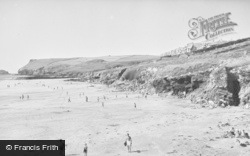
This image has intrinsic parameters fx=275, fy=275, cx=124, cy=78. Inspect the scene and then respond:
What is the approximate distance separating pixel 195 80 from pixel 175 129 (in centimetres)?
2866

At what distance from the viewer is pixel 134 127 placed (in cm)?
3553

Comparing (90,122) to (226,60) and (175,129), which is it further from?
(226,60)

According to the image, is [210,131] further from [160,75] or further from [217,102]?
[160,75]

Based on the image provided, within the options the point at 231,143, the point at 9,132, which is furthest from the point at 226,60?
the point at 9,132

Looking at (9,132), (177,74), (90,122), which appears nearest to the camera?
Result: (9,132)

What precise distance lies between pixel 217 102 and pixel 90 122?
23821 mm

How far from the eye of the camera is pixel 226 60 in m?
63.5

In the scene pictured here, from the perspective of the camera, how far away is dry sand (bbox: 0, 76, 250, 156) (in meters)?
26.6

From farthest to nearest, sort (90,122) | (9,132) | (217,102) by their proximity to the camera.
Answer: (217,102) < (90,122) < (9,132)

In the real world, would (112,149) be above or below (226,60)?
below

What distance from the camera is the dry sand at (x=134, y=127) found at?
26.6 meters

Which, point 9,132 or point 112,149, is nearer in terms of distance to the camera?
point 112,149

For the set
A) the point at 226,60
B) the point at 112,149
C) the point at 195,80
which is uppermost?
the point at 226,60

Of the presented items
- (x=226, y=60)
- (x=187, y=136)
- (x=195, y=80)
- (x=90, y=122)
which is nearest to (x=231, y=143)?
(x=187, y=136)
